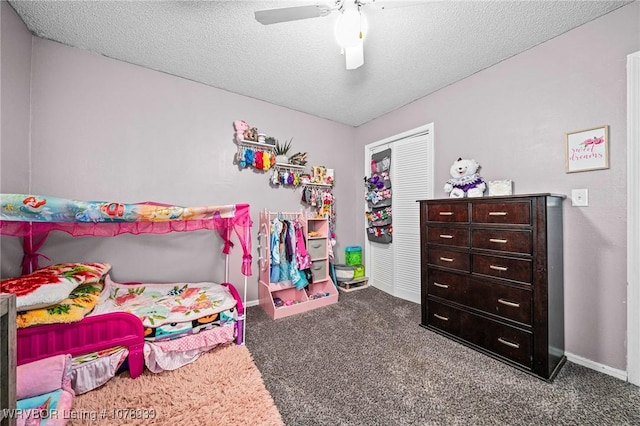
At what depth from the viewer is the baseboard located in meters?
1.58

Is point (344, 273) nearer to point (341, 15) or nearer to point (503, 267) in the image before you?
point (503, 267)

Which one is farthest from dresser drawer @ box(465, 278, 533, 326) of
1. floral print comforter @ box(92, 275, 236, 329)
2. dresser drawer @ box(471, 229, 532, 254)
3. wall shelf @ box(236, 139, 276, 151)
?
wall shelf @ box(236, 139, 276, 151)

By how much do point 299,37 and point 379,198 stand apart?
7.23 feet

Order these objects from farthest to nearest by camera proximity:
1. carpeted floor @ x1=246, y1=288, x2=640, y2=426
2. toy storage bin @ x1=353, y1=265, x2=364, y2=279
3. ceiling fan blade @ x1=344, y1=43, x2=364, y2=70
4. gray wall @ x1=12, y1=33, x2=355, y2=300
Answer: toy storage bin @ x1=353, y1=265, x2=364, y2=279 → gray wall @ x1=12, y1=33, x2=355, y2=300 → ceiling fan blade @ x1=344, y1=43, x2=364, y2=70 → carpeted floor @ x1=246, y1=288, x2=640, y2=426

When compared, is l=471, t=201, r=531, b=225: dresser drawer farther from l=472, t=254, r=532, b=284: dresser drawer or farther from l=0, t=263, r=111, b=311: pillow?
l=0, t=263, r=111, b=311: pillow

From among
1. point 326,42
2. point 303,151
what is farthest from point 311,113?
point 326,42

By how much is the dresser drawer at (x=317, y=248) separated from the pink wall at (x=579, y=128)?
1943mm

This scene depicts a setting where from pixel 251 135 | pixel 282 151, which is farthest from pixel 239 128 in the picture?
pixel 282 151

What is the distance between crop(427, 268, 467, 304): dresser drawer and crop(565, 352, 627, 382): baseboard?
0.84 m

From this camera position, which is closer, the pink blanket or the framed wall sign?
the pink blanket

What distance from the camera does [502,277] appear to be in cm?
176

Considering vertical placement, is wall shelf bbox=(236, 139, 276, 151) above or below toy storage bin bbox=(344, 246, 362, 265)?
above

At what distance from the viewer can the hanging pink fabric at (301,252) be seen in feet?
8.90

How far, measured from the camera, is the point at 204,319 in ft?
5.96
